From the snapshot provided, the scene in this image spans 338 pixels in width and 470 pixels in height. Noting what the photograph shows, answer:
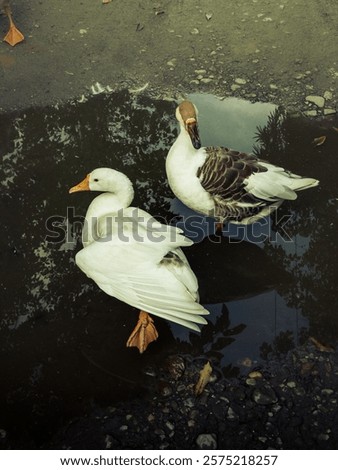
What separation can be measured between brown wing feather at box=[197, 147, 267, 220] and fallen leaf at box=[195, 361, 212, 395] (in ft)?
3.95

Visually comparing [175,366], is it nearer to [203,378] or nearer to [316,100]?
[203,378]

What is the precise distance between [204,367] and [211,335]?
27cm

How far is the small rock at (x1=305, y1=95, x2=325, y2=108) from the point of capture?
5254mm

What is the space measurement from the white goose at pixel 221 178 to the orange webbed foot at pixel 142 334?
1.03 meters

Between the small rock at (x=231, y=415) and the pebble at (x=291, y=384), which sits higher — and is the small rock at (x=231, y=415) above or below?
below

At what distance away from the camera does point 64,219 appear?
453 centimetres

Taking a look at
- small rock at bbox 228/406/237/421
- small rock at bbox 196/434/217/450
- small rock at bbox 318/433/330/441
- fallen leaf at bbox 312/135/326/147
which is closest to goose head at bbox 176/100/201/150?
fallen leaf at bbox 312/135/326/147

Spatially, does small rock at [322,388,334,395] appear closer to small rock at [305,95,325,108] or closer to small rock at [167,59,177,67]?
small rock at [305,95,325,108]

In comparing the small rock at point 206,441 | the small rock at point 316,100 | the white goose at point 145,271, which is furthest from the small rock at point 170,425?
the small rock at point 316,100

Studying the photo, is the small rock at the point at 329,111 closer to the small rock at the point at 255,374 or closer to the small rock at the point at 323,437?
the small rock at the point at 255,374

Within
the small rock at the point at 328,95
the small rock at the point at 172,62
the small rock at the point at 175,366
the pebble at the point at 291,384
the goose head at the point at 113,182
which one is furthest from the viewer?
the small rock at the point at 172,62

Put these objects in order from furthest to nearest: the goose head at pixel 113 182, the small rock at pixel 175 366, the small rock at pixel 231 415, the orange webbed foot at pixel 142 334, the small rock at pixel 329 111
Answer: the small rock at pixel 329 111 < the goose head at pixel 113 182 < the orange webbed foot at pixel 142 334 < the small rock at pixel 175 366 < the small rock at pixel 231 415

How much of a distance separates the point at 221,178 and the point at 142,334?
4.28ft

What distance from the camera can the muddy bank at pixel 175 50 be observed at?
5.50 m
